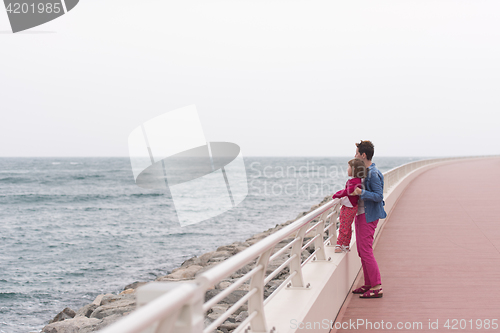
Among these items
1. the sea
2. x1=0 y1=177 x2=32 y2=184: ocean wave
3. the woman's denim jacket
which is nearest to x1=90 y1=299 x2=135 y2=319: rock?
the sea

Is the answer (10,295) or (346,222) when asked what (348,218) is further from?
(10,295)

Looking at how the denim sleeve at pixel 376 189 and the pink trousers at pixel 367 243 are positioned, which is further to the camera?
the pink trousers at pixel 367 243

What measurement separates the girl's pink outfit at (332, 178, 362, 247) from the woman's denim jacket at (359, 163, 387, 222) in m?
0.12

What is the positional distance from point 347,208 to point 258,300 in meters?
2.80

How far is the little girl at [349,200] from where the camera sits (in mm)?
5016

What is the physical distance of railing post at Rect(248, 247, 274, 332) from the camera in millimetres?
3013

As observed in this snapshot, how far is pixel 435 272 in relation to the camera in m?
6.72

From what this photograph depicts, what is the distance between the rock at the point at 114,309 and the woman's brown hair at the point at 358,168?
539 cm

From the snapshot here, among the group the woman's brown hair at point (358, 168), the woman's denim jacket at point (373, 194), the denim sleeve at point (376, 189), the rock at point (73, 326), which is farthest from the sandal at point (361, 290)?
the rock at point (73, 326)

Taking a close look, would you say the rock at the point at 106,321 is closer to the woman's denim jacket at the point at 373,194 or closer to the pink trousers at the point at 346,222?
the pink trousers at the point at 346,222

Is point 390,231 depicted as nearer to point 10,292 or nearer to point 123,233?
point 10,292

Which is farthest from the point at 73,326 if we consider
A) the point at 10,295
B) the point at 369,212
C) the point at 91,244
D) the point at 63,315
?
the point at 91,244

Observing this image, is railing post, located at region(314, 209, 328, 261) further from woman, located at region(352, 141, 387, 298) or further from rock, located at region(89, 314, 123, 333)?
rock, located at region(89, 314, 123, 333)

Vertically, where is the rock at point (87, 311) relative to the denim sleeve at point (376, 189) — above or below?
below
